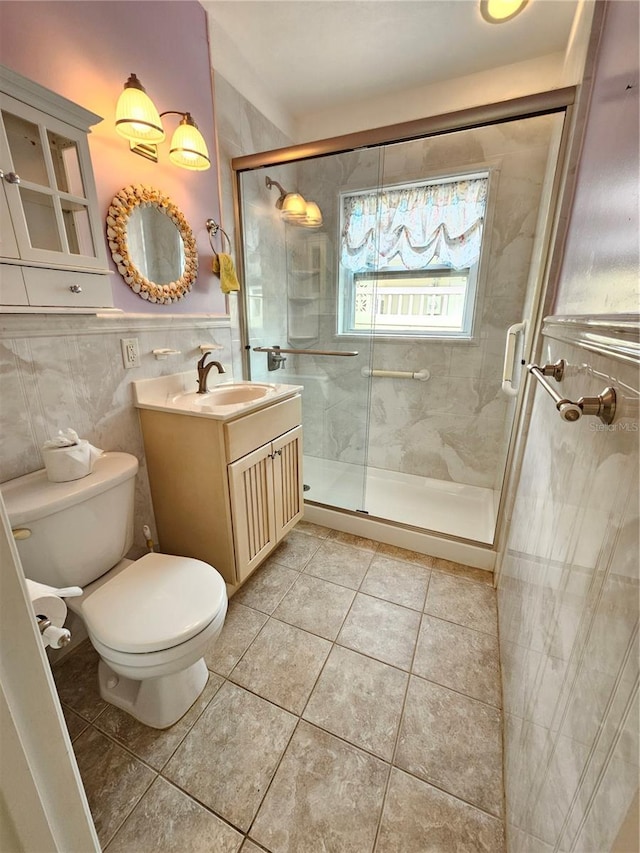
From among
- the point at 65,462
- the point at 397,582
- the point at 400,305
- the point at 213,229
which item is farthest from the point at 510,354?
the point at 65,462

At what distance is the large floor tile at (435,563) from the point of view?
1.75 meters

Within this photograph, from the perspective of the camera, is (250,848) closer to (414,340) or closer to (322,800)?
(322,800)

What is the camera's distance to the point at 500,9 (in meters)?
1.52

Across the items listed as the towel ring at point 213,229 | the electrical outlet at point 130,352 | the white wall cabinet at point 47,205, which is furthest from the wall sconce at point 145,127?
the electrical outlet at point 130,352

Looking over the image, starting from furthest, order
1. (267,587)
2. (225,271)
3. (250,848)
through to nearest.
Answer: (225,271), (267,587), (250,848)

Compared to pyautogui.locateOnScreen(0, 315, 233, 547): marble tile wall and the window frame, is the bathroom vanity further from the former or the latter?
the window frame

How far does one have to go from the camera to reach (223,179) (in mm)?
1801

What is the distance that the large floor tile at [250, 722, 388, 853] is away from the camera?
2.86 ft

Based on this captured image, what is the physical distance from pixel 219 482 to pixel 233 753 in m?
0.83

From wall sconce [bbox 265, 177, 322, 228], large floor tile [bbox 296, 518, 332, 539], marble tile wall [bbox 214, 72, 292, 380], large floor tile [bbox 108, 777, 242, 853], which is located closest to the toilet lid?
large floor tile [bbox 108, 777, 242, 853]

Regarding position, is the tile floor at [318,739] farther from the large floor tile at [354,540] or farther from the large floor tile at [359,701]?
the large floor tile at [354,540]

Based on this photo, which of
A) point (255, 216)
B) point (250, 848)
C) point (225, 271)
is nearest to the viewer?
point (250, 848)

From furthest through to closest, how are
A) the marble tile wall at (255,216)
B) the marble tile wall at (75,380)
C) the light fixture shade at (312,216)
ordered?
the light fixture shade at (312,216), the marble tile wall at (255,216), the marble tile wall at (75,380)

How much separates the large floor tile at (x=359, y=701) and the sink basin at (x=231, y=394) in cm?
113
